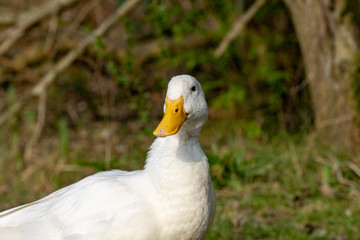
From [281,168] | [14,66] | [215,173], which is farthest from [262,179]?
[14,66]

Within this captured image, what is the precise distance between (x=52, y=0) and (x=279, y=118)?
117 inches

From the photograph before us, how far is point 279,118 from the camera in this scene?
255 inches

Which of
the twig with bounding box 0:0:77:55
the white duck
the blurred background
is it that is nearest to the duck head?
the white duck

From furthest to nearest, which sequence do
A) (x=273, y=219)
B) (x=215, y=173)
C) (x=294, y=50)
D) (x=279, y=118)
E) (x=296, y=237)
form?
(x=294, y=50) < (x=279, y=118) < (x=215, y=173) < (x=273, y=219) < (x=296, y=237)

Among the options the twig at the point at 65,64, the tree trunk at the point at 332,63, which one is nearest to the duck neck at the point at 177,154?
the tree trunk at the point at 332,63

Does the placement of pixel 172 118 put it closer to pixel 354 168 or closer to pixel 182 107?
pixel 182 107

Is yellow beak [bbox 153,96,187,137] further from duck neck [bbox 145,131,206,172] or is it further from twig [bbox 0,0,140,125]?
twig [bbox 0,0,140,125]

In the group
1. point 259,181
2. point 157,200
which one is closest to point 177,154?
point 157,200

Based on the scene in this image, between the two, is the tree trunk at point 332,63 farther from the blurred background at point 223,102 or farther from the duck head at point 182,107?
the duck head at point 182,107

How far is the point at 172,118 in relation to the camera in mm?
2502

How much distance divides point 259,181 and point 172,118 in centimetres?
264

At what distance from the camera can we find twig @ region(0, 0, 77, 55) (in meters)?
5.82

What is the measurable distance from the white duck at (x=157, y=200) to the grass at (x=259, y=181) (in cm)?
122

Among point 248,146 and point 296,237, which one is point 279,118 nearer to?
point 248,146
